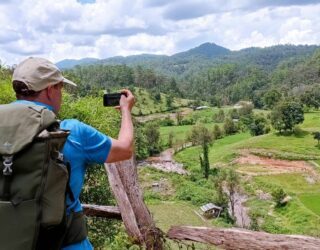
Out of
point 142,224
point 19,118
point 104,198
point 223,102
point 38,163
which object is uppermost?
point 19,118

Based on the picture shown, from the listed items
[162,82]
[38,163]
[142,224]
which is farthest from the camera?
[162,82]

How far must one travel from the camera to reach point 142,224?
141 inches

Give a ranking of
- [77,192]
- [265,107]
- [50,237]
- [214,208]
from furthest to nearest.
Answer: [265,107], [214,208], [77,192], [50,237]

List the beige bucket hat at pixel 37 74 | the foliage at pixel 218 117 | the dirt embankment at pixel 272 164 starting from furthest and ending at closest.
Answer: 1. the foliage at pixel 218 117
2. the dirt embankment at pixel 272 164
3. the beige bucket hat at pixel 37 74

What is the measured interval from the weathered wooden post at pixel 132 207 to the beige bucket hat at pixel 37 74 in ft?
5.71

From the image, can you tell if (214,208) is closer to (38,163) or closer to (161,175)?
(161,175)

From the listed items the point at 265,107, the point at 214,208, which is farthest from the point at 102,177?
the point at 265,107

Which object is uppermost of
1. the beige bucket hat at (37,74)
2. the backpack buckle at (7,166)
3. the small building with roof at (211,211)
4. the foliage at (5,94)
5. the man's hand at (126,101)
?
the beige bucket hat at (37,74)

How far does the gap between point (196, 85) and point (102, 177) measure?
13881 cm

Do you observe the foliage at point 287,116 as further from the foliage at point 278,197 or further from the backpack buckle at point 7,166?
the backpack buckle at point 7,166

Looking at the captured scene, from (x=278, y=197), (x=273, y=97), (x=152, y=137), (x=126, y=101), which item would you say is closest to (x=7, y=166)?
(x=126, y=101)

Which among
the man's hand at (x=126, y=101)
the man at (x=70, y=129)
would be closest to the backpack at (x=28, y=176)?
the man at (x=70, y=129)

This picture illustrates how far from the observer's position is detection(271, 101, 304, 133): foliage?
194 ft

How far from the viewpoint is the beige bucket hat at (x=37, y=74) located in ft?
6.70
